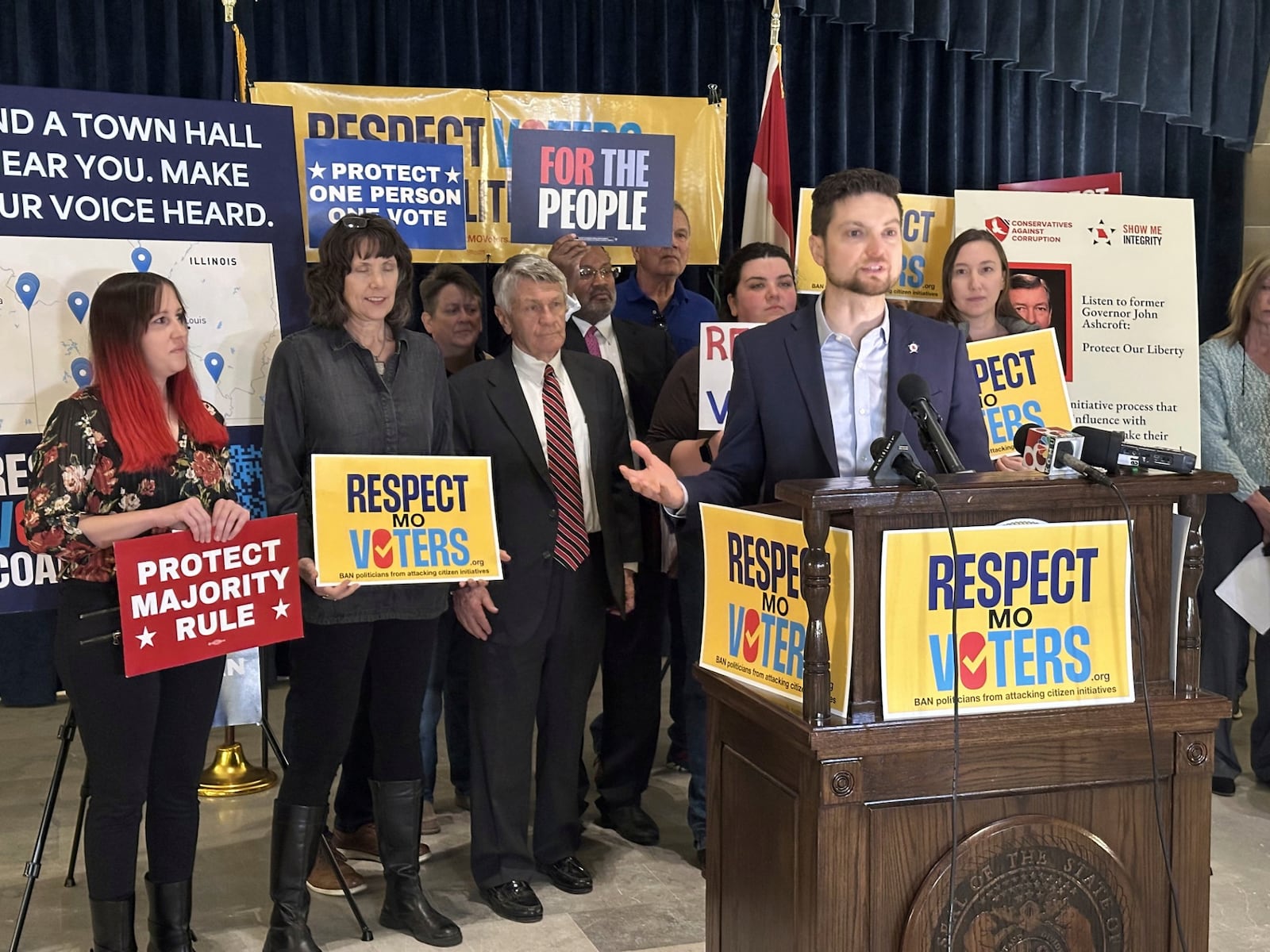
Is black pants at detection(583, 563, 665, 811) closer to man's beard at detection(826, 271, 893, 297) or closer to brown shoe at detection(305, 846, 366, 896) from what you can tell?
brown shoe at detection(305, 846, 366, 896)

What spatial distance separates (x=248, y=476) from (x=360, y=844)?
1046 mm

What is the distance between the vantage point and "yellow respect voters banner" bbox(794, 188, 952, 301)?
4961mm

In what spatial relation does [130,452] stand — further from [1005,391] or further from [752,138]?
[752,138]

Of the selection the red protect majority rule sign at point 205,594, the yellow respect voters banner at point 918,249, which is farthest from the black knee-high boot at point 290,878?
the yellow respect voters banner at point 918,249

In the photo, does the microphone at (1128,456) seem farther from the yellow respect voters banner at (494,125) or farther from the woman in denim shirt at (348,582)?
the yellow respect voters banner at (494,125)

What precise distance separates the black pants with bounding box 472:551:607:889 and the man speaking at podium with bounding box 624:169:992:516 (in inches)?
44.9

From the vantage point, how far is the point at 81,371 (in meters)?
3.05

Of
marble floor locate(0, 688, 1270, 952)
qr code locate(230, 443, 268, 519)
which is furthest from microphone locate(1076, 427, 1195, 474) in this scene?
qr code locate(230, 443, 268, 519)

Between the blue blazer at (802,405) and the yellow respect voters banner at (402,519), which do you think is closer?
the blue blazer at (802,405)

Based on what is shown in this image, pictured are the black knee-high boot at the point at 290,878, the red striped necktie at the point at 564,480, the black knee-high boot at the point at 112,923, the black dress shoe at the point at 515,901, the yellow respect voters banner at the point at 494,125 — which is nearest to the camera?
the black knee-high boot at the point at 112,923

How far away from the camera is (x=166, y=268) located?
10.4ft

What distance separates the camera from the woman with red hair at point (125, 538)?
255cm

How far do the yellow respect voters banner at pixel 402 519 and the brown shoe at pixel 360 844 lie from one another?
0.99 m

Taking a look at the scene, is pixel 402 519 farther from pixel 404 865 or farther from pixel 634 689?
pixel 634 689
